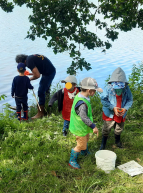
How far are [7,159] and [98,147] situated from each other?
5.70ft

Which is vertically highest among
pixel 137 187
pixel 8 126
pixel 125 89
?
pixel 125 89

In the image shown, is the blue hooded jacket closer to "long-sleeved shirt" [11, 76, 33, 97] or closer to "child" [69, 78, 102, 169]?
"child" [69, 78, 102, 169]

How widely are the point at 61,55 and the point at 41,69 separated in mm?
9398

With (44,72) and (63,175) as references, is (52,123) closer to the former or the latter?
(44,72)

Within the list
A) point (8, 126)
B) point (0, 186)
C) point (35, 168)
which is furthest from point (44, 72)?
point (0, 186)

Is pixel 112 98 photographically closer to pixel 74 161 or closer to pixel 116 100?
pixel 116 100

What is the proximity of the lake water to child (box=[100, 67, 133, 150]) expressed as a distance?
4798 millimetres

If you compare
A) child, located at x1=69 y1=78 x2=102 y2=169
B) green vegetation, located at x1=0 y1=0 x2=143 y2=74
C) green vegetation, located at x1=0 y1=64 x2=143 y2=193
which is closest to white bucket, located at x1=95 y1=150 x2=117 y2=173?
green vegetation, located at x1=0 y1=64 x2=143 y2=193

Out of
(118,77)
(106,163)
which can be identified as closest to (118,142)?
(106,163)

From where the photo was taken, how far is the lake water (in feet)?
34.0

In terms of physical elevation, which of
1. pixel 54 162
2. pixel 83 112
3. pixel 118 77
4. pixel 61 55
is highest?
pixel 61 55

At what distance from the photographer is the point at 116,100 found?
350 cm

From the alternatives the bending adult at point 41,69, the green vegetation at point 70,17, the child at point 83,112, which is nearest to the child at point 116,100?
the child at point 83,112

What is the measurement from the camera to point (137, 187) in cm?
279
